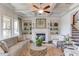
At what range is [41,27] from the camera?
331 cm

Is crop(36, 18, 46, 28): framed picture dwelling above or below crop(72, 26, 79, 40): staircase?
above

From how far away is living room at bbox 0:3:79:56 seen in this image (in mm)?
3003

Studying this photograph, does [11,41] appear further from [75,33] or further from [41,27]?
[75,33]

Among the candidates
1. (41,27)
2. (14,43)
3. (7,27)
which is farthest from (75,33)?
(7,27)

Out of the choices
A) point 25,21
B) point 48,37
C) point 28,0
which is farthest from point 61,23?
point 28,0

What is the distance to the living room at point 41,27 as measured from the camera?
300 centimetres

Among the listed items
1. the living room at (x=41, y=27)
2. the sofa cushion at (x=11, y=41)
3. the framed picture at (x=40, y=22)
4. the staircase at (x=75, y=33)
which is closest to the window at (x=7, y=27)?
the living room at (x=41, y=27)

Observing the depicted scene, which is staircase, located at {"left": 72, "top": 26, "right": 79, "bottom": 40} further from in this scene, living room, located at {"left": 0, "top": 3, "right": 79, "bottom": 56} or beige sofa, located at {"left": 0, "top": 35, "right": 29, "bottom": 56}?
beige sofa, located at {"left": 0, "top": 35, "right": 29, "bottom": 56}

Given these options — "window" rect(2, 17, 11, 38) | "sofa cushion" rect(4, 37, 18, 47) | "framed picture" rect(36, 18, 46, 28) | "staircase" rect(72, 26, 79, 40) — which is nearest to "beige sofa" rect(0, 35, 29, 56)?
"sofa cushion" rect(4, 37, 18, 47)

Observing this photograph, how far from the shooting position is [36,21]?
316cm

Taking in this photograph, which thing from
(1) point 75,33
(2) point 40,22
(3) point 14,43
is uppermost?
(2) point 40,22

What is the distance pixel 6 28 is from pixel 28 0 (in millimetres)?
1371

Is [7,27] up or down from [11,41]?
up

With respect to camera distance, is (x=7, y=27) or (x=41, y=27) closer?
(x=7, y=27)
